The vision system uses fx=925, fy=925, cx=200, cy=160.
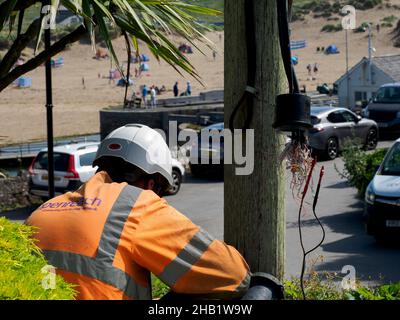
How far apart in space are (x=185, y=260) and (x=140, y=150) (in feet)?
2.36

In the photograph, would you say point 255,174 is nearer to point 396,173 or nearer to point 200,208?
point 396,173

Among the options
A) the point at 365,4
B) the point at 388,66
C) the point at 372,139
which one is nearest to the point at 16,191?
the point at 372,139

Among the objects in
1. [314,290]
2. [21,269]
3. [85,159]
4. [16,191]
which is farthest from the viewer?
[16,191]

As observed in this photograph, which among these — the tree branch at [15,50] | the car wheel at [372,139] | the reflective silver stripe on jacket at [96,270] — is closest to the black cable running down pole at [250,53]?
the reflective silver stripe on jacket at [96,270]

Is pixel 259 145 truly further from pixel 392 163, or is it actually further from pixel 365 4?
pixel 365 4

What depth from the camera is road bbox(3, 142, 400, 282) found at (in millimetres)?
13852

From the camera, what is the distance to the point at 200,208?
20.4 metres

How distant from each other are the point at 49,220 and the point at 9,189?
18.9m

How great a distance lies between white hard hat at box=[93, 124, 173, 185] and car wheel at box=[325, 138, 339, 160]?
74.3 ft

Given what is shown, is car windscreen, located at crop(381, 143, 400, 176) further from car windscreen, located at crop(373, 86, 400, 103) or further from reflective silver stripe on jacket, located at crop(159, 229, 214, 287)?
car windscreen, located at crop(373, 86, 400, 103)

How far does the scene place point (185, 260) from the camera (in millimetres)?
3377

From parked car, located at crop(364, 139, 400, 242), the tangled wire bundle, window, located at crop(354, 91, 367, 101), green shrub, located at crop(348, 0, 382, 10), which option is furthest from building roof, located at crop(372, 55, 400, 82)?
green shrub, located at crop(348, 0, 382, 10)

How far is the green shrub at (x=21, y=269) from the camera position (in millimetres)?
2598

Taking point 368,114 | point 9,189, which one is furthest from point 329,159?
point 9,189
